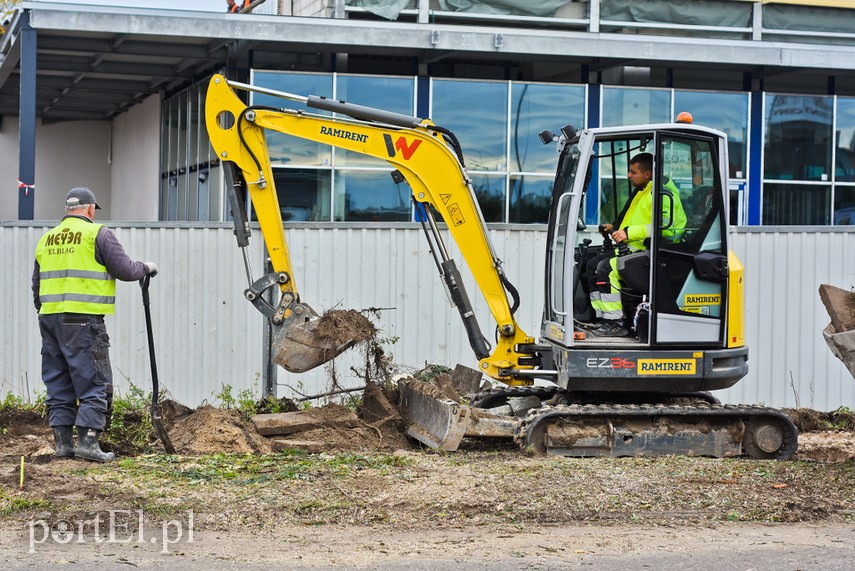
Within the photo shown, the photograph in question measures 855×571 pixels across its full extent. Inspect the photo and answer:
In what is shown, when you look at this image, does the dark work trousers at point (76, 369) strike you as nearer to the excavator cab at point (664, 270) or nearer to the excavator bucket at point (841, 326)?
the excavator cab at point (664, 270)

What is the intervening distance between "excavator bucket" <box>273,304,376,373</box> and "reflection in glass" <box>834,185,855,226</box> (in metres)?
14.2

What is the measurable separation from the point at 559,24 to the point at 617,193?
39.2ft

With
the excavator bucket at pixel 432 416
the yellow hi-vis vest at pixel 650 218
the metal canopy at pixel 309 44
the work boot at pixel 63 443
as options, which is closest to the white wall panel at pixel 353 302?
the excavator bucket at pixel 432 416

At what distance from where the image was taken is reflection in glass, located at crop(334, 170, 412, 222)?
19625 mm

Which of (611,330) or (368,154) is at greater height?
(368,154)

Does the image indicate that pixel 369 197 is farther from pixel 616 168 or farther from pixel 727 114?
pixel 616 168

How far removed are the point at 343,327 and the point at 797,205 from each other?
13.8m

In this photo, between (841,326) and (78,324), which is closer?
(841,326)

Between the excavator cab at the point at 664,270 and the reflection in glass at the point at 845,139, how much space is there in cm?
1288

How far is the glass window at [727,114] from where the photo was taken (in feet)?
68.2

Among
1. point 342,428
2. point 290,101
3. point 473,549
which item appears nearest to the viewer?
point 473,549

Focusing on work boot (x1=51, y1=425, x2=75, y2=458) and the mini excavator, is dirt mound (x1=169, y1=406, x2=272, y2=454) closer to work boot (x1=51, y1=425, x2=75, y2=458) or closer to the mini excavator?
the mini excavator

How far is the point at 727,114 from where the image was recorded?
21.0 m

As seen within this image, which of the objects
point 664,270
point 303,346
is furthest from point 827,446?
point 303,346
